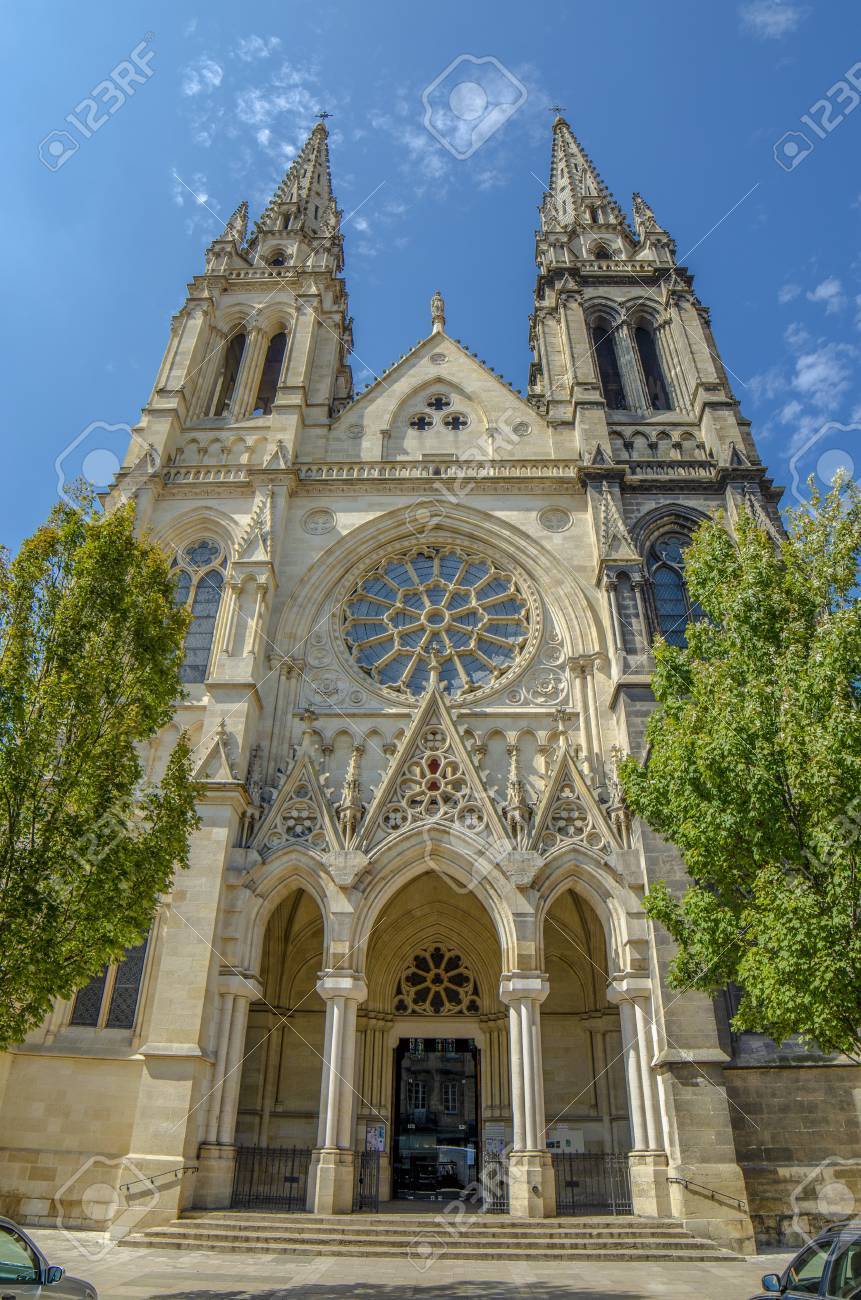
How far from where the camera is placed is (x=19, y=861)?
9.11 m

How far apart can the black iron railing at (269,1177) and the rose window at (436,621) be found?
934 cm

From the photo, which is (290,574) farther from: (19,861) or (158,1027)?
(19,861)

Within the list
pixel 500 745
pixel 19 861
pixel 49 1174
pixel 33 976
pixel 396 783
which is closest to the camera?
pixel 33 976

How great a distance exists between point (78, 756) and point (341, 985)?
6.72 m

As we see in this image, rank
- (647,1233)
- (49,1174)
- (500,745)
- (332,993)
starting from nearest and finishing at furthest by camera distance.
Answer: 1. (647,1233)
2. (49,1174)
3. (332,993)
4. (500,745)

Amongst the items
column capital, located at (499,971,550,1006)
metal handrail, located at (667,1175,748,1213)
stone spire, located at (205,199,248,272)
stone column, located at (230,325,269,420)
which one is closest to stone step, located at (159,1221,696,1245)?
metal handrail, located at (667,1175,748,1213)

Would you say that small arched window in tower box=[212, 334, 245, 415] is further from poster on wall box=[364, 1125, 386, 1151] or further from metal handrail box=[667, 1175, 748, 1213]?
metal handrail box=[667, 1175, 748, 1213]

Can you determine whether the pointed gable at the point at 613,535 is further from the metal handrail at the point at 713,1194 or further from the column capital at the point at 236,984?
the metal handrail at the point at 713,1194

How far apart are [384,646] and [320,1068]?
30.1 feet

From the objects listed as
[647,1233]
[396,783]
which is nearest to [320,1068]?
[396,783]

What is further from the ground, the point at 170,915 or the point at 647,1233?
the point at 170,915

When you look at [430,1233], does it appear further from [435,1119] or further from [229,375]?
[435,1119]

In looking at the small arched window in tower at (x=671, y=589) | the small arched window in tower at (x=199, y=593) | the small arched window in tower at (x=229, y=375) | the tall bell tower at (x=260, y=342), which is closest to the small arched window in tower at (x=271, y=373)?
the tall bell tower at (x=260, y=342)

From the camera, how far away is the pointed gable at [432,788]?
1559 cm
